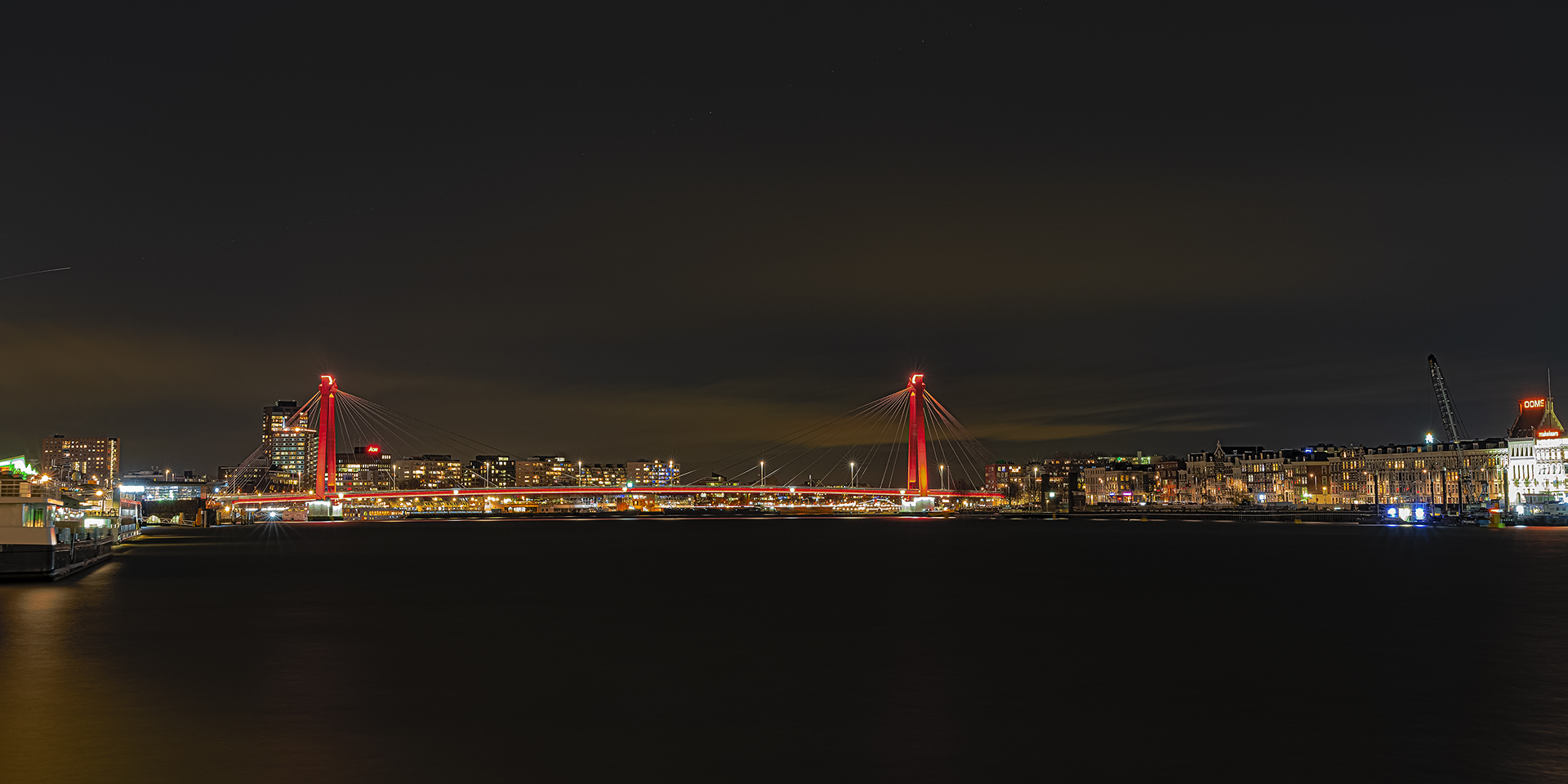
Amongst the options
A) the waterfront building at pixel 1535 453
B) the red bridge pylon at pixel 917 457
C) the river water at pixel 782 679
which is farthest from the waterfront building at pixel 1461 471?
the river water at pixel 782 679

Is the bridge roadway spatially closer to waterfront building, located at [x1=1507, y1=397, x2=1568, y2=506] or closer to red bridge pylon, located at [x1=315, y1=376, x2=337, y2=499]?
red bridge pylon, located at [x1=315, y1=376, x2=337, y2=499]

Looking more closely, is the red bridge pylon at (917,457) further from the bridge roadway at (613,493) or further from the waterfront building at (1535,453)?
the waterfront building at (1535,453)

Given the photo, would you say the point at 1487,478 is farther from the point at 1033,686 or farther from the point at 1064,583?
the point at 1033,686

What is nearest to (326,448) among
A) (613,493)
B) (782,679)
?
(613,493)

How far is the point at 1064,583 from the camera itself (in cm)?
4509

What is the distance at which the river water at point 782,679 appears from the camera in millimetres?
13961

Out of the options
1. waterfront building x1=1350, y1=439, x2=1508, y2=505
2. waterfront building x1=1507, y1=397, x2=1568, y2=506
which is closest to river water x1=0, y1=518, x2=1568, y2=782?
waterfront building x1=1507, y1=397, x2=1568, y2=506

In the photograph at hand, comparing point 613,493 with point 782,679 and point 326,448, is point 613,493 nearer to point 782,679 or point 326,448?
point 326,448

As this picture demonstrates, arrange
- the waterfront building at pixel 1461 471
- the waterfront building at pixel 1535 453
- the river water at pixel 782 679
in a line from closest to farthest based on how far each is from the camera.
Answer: the river water at pixel 782 679, the waterfront building at pixel 1535 453, the waterfront building at pixel 1461 471

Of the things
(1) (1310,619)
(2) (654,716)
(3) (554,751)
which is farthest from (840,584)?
(3) (554,751)

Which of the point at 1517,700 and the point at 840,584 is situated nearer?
the point at 1517,700

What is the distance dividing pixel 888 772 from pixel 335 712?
8259 millimetres

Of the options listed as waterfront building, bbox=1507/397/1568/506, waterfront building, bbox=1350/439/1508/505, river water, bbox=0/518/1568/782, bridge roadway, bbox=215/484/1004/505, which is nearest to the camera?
river water, bbox=0/518/1568/782

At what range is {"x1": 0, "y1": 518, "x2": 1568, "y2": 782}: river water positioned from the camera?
45.8ft
